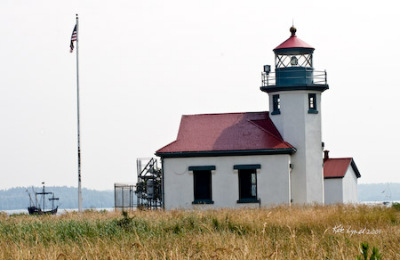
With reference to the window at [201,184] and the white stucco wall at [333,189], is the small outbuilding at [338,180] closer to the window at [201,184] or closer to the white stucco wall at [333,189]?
the white stucco wall at [333,189]

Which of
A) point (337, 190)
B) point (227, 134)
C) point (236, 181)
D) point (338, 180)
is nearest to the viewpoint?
point (236, 181)

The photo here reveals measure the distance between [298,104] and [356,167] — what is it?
12501 millimetres

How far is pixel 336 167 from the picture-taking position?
152ft

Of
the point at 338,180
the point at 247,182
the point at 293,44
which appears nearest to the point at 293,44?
the point at 293,44

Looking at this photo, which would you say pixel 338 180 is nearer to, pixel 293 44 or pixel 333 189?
pixel 333 189

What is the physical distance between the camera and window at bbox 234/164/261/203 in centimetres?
3762

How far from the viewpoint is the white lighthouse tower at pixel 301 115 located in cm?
3866

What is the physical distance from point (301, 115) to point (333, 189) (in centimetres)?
797

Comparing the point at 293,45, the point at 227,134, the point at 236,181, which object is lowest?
the point at 236,181

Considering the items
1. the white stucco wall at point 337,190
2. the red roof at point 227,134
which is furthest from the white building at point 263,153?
the white stucco wall at point 337,190

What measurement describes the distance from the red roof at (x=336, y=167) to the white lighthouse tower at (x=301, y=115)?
22.1 ft

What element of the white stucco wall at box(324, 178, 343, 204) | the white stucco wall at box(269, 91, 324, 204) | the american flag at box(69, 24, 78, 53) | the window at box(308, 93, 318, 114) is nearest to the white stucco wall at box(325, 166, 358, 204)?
the white stucco wall at box(324, 178, 343, 204)

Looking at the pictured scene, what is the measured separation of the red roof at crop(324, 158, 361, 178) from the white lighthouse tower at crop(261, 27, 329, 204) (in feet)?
22.1

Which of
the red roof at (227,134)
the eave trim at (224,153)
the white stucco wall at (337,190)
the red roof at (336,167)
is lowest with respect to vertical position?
the white stucco wall at (337,190)
